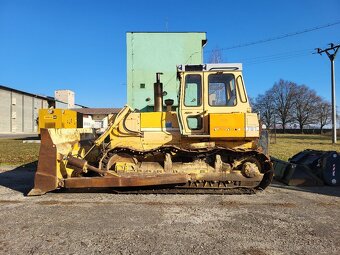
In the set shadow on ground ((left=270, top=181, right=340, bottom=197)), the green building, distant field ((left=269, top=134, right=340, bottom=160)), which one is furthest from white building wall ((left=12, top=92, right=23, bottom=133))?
shadow on ground ((left=270, top=181, right=340, bottom=197))

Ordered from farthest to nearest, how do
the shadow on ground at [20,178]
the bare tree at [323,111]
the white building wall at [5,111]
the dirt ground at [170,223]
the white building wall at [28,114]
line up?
the bare tree at [323,111]
the white building wall at [28,114]
the white building wall at [5,111]
the shadow on ground at [20,178]
the dirt ground at [170,223]

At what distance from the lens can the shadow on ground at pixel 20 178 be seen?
8477 millimetres

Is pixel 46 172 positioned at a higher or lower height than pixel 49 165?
lower

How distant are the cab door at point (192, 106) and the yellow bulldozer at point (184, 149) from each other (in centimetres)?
2

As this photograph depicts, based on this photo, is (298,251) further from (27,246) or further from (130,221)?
(27,246)

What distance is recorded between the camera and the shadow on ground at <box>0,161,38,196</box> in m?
8.48

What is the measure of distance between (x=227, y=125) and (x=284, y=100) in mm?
80258

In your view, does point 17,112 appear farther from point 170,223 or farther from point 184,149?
point 170,223

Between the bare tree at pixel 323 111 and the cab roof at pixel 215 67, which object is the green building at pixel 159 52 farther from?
the bare tree at pixel 323 111

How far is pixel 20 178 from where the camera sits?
387 inches

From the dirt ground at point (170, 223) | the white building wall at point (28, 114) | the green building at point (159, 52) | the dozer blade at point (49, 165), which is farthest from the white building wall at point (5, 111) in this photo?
the dozer blade at point (49, 165)

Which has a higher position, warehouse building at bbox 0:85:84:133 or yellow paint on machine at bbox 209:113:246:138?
warehouse building at bbox 0:85:84:133

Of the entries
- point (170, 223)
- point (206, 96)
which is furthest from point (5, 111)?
point (170, 223)

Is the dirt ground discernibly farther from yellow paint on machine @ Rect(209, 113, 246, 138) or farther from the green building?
the green building
